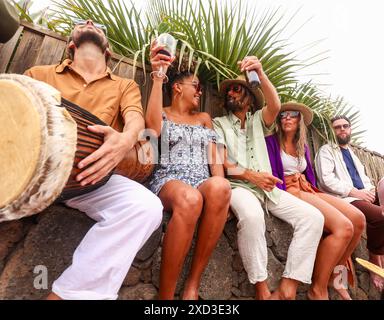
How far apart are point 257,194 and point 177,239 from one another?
864 mm

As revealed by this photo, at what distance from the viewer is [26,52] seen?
1.83 meters

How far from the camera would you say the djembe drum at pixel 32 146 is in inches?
32.5

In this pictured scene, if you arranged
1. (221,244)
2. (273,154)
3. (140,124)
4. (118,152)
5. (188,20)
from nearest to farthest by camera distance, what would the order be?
(118,152) → (140,124) → (221,244) → (273,154) → (188,20)

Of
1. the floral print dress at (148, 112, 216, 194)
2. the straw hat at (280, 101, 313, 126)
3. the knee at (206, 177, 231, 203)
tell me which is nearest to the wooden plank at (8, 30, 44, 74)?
the floral print dress at (148, 112, 216, 194)

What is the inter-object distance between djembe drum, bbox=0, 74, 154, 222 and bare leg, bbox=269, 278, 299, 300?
153 cm

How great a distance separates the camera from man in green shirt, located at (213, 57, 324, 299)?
5.58 feet

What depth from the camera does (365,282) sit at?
2.59 m

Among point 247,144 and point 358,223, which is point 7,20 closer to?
point 247,144

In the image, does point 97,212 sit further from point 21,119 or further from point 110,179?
point 21,119

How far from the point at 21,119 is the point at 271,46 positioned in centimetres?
264

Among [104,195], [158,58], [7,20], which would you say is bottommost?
[104,195]

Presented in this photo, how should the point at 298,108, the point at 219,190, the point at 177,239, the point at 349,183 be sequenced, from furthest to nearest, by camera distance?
the point at 349,183
the point at 298,108
the point at 219,190
the point at 177,239

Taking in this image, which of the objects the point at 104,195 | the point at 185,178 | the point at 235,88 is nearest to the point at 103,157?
the point at 104,195
